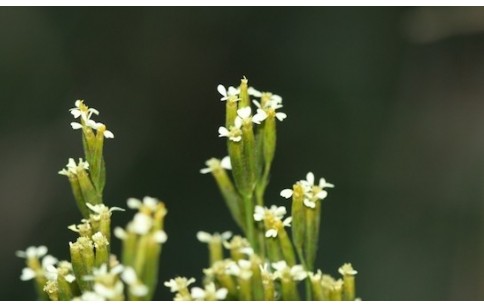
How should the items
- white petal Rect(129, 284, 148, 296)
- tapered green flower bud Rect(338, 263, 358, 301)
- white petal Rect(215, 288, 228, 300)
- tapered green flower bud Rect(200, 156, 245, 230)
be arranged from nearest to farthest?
white petal Rect(129, 284, 148, 296) → white petal Rect(215, 288, 228, 300) → tapered green flower bud Rect(338, 263, 358, 301) → tapered green flower bud Rect(200, 156, 245, 230)

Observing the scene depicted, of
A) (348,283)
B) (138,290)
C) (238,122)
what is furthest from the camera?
(238,122)

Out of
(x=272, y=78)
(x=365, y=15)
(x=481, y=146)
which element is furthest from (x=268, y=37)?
(x=481, y=146)

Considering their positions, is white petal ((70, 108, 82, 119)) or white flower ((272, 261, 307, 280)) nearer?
white flower ((272, 261, 307, 280))

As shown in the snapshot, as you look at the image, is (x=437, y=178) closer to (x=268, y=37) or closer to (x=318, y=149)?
(x=318, y=149)

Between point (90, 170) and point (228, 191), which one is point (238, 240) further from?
Answer: point (90, 170)

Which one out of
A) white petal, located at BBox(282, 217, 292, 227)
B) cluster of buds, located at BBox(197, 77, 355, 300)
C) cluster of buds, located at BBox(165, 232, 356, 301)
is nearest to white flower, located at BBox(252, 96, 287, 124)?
cluster of buds, located at BBox(197, 77, 355, 300)

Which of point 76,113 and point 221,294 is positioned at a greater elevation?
point 76,113

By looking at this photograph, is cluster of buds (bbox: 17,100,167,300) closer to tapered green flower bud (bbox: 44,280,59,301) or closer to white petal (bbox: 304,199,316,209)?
tapered green flower bud (bbox: 44,280,59,301)

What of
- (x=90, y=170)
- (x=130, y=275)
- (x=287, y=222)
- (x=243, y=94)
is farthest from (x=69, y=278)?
(x=243, y=94)
